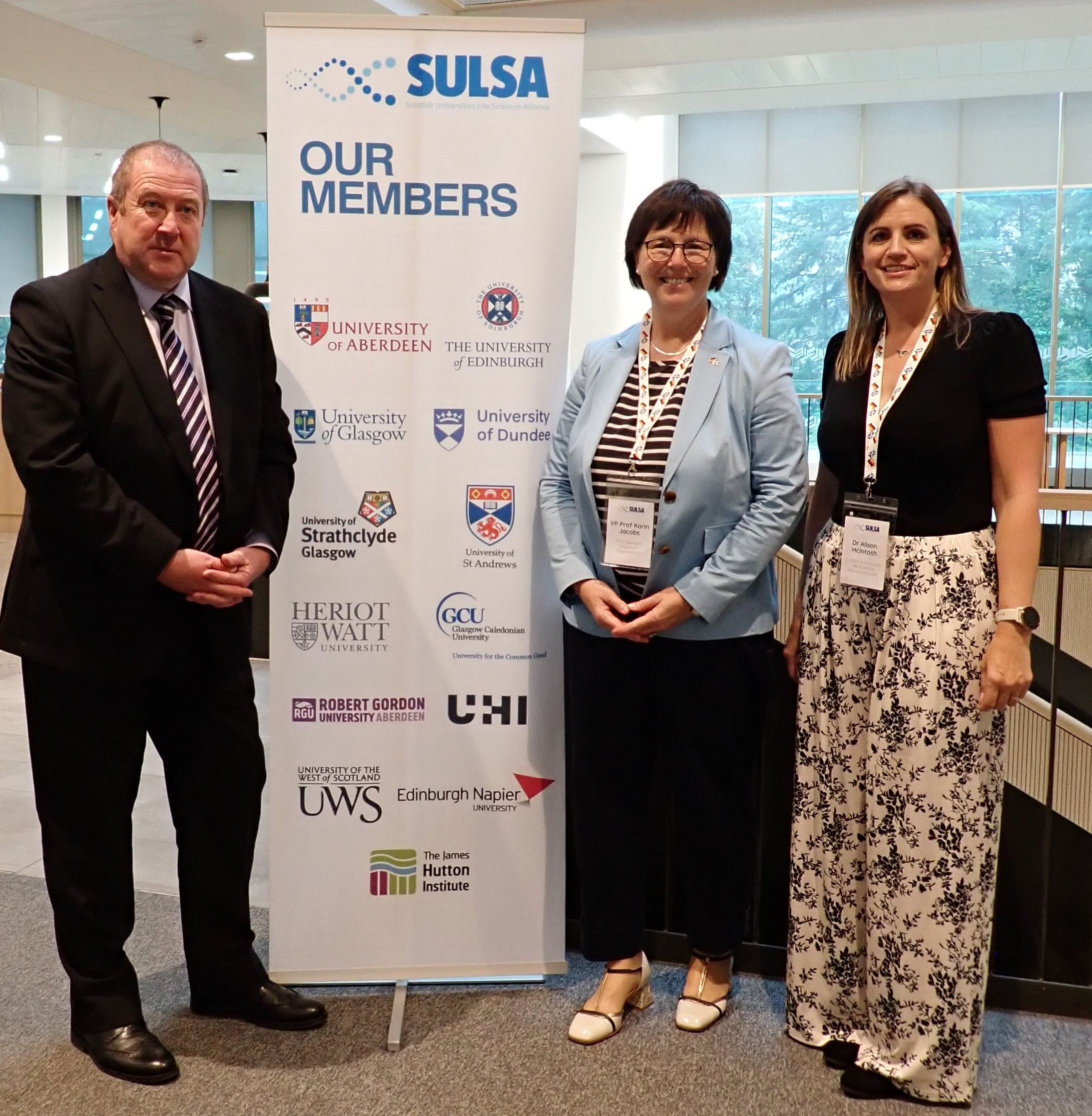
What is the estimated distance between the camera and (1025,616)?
6.76 feet

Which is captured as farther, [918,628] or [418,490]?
[418,490]

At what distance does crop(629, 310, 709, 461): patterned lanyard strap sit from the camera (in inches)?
93.4

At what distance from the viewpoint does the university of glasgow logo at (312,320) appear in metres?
2.49

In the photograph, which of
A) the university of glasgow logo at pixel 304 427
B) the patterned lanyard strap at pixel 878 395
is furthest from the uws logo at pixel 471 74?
the patterned lanyard strap at pixel 878 395

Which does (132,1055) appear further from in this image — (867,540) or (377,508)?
(867,540)

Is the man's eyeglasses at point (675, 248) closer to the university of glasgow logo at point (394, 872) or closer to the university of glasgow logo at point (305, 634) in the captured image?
the university of glasgow logo at point (305, 634)

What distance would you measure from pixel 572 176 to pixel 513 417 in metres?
0.54

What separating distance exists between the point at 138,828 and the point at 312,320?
212cm

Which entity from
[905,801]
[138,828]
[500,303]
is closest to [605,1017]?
[905,801]

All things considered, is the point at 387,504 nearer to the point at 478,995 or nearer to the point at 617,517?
the point at 617,517

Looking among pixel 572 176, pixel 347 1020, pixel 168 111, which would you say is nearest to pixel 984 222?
pixel 168 111

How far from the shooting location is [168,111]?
10391 millimetres

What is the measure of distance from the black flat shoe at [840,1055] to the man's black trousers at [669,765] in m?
0.30

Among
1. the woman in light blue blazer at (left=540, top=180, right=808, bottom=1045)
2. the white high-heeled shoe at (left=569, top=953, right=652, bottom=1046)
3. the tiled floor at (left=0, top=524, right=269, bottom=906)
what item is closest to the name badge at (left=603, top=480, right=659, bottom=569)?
the woman in light blue blazer at (left=540, top=180, right=808, bottom=1045)
